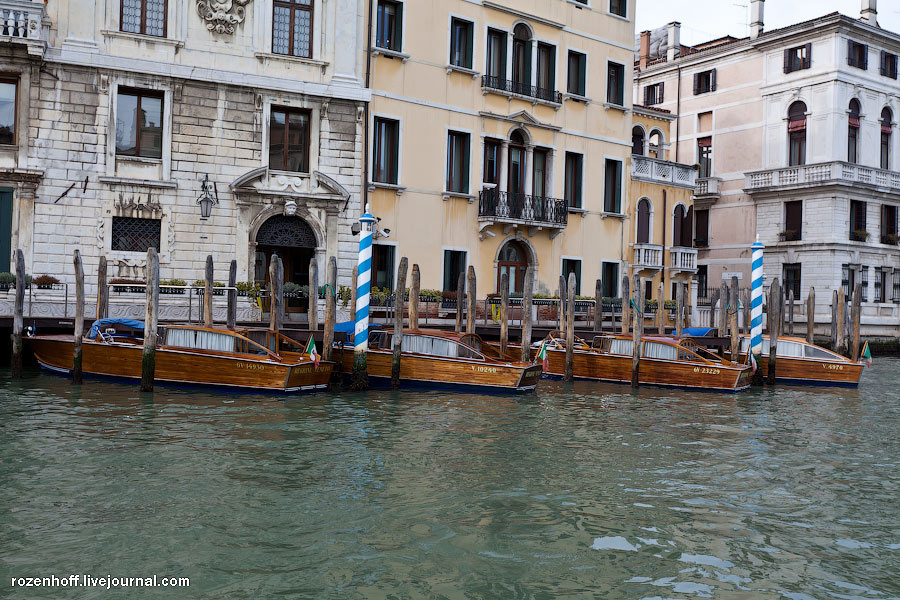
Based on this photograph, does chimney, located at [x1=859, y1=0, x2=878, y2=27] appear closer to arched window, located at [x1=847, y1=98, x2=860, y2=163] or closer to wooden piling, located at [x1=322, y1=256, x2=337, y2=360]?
arched window, located at [x1=847, y1=98, x2=860, y2=163]

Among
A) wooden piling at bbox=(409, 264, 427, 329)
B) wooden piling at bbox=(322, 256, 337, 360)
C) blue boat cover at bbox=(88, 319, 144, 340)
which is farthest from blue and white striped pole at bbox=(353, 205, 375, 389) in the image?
blue boat cover at bbox=(88, 319, 144, 340)

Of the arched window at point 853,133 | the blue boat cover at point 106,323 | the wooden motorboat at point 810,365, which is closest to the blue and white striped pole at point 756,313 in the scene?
the wooden motorboat at point 810,365

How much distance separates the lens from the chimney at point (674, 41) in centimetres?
3919

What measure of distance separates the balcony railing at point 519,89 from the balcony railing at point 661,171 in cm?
430

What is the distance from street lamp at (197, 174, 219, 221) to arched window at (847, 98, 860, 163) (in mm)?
A: 24779

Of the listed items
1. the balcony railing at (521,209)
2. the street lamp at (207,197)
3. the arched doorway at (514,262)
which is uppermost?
the balcony railing at (521,209)

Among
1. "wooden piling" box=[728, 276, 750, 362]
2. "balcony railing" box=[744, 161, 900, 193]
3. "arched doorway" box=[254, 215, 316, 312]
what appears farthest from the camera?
"balcony railing" box=[744, 161, 900, 193]

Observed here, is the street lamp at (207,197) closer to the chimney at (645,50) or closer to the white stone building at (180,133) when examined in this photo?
the white stone building at (180,133)

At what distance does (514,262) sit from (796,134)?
15595mm

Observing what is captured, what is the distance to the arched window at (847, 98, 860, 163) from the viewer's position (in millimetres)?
34031

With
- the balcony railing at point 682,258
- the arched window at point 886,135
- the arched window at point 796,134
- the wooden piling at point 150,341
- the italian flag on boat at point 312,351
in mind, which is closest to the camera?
the wooden piling at point 150,341

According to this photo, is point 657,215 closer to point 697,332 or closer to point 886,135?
point 697,332

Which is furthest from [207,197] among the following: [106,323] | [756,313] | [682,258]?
[682,258]

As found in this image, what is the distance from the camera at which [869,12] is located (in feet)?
116
